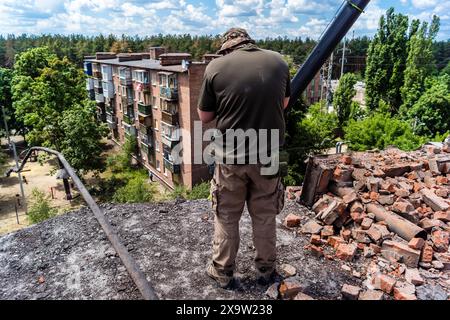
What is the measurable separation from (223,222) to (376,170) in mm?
3070

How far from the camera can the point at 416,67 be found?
23812mm

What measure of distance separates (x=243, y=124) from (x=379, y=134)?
17329 mm

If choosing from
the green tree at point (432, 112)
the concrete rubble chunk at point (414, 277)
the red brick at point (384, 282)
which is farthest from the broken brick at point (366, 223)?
the green tree at point (432, 112)

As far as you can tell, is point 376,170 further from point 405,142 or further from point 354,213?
point 405,142

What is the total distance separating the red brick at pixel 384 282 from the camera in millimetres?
3008

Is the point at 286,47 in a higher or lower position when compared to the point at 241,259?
higher

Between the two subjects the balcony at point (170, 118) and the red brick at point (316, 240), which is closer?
the red brick at point (316, 240)

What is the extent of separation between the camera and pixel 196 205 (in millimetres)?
4852

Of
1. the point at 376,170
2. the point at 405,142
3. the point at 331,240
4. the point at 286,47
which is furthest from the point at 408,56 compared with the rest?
the point at 286,47

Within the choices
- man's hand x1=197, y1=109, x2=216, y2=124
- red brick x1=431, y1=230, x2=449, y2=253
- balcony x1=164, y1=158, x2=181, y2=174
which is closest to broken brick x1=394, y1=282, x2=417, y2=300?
red brick x1=431, y1=230, x2=449, y2=253

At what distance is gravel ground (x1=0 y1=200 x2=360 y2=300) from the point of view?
3.06 m

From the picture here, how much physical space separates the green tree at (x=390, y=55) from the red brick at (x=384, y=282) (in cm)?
2571

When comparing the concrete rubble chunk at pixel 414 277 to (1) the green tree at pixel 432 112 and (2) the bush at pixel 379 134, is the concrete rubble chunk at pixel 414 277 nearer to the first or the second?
(2) the bush at pixel 379 134
